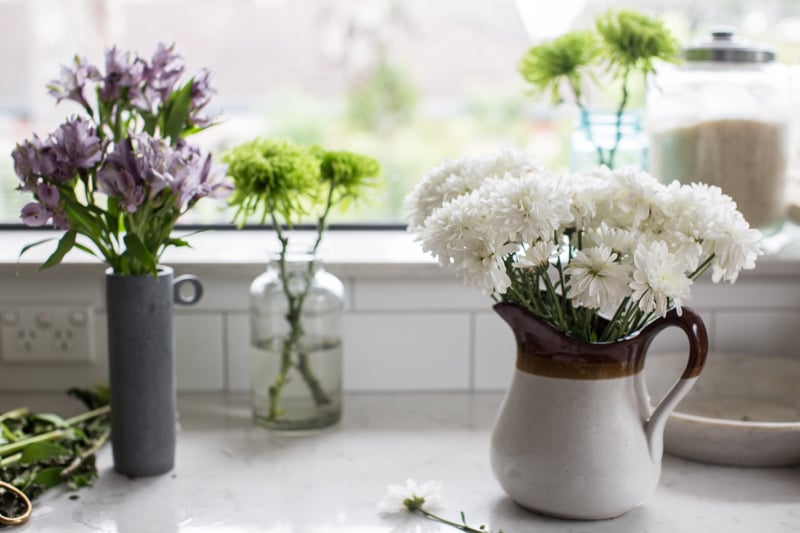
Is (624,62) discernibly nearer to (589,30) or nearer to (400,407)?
(589,30)

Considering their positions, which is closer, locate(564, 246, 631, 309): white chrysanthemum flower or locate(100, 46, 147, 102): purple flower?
locate(564, 246, 631, 309): white chrysanthemum flower

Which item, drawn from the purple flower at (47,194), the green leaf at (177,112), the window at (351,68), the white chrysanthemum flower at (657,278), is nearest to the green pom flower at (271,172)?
the green leaf at (177,112)

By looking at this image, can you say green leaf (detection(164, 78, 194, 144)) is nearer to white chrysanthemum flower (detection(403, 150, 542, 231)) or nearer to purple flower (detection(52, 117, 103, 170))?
purple flower (detection(52, 117, 103, 170))

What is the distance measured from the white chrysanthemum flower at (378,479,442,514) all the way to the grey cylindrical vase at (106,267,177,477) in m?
0.25

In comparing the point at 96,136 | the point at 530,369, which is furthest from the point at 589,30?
the point at 96,136

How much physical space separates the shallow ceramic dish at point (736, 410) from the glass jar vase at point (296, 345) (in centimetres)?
39

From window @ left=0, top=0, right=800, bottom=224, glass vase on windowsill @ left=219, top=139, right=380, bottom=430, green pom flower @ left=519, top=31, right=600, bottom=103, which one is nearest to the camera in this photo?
glass vase on windowsill @ left=219, top=139, right=380, bottom=430

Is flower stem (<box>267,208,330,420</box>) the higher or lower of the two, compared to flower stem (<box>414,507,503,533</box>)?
higher

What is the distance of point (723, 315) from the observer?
4.17ft

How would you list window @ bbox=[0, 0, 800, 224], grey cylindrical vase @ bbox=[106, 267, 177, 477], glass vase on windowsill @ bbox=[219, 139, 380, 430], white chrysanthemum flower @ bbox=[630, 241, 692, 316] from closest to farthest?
white chrysanthemum flower @ bbox=[630, 241, 692, 316] < grey cylindrical vase @ bbox=[106, 267, 177, 477] < glass vase on windowsill @ bbox=[219, 139, 380, 430] < window @ bbox=[0, 0, 800, 224]

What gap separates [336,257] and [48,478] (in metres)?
0.48

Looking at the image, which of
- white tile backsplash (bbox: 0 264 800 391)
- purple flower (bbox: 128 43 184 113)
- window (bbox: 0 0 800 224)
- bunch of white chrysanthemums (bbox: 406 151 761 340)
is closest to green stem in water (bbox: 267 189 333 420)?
white tile backsplash (bbox: 0 264 800 391)

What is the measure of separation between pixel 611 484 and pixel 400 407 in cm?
42

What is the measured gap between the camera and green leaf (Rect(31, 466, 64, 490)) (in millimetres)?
899
